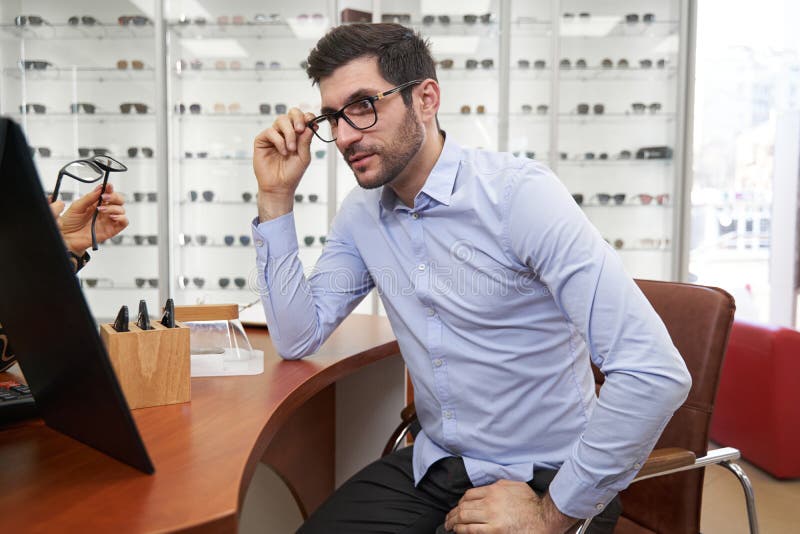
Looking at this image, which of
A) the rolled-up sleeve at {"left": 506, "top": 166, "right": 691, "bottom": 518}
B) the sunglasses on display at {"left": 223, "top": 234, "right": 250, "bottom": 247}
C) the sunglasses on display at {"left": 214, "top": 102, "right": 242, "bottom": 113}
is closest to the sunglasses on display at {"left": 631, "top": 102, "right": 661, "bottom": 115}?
the sunglasses on display at {"left": 214, "top": 102, "right": 242, "bottom": 113}

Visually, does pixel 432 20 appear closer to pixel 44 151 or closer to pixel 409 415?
pixel 44 151

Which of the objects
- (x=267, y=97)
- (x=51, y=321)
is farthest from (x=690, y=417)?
(x=267, y=97)

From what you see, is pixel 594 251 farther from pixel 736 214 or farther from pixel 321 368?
pixel 736 214

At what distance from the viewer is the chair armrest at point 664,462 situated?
3.77 ft

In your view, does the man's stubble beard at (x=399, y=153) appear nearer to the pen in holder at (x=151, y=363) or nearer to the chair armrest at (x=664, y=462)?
the pen in holder at (x=151, y=363)

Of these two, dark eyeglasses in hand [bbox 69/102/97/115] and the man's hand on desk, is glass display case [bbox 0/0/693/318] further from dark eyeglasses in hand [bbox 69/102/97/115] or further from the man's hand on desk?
the man's hand on desk

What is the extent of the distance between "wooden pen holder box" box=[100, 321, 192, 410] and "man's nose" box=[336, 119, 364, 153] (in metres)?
0.57

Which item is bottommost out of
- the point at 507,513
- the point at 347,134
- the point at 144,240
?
the point at 507,513

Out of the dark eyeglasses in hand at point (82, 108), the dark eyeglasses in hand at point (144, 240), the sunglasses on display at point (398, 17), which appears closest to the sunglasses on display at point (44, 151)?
the dark eyeglasses in hand at point (82, 108)

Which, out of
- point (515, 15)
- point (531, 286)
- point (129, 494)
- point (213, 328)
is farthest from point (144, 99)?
point (129, 494)

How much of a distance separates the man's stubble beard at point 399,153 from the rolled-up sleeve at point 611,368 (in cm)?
40

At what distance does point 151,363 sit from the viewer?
41.2 inches

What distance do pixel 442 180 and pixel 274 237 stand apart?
1.40ft

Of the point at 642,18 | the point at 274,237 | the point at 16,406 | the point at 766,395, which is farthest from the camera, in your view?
the point at 642,18
